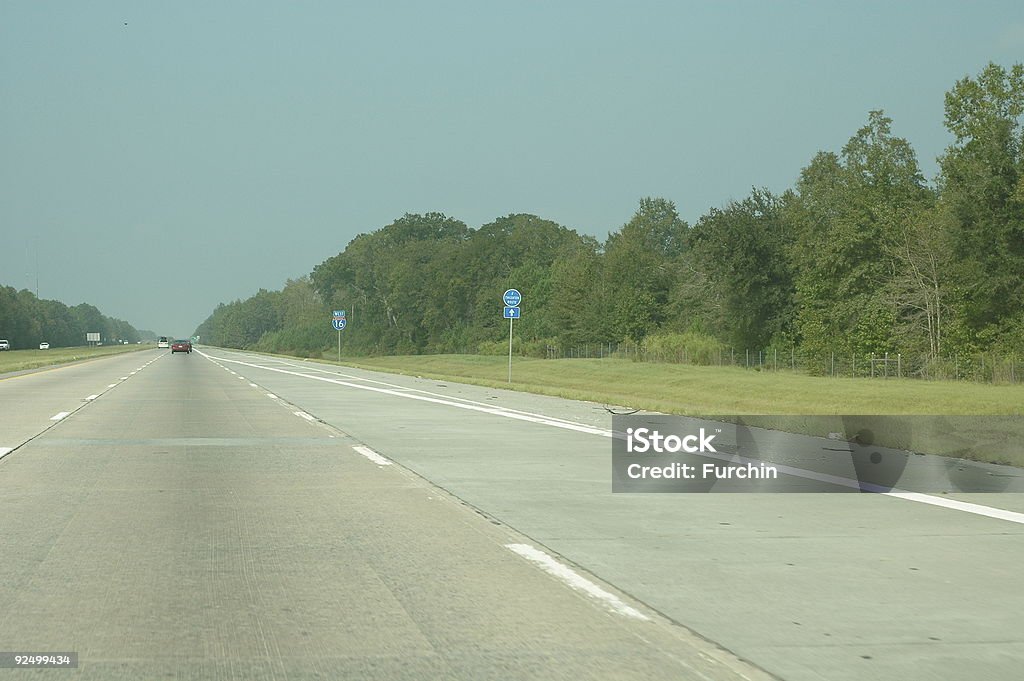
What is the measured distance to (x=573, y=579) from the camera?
24.4ft

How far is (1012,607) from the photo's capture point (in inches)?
263

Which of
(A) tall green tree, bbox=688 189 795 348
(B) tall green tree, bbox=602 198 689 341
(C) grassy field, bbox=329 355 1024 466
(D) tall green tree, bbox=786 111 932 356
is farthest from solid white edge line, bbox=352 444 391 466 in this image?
(B) tall green tree, bbox=602 198 689 341

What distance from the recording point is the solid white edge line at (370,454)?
14704 millimetres

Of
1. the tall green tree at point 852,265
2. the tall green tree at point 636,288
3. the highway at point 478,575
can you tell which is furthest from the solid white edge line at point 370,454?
the tall green tree at point 636,288

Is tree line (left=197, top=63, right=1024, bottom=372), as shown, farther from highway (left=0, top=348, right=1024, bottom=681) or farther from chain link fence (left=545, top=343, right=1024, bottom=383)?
highway (left=0, top=348, right=1024, bottom=681)

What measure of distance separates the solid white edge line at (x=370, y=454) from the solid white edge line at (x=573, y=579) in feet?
20.5

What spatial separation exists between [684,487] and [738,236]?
192 feet

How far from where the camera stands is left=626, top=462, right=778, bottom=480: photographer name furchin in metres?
13.2

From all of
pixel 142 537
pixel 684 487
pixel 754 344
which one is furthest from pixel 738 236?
pixel 142 537
